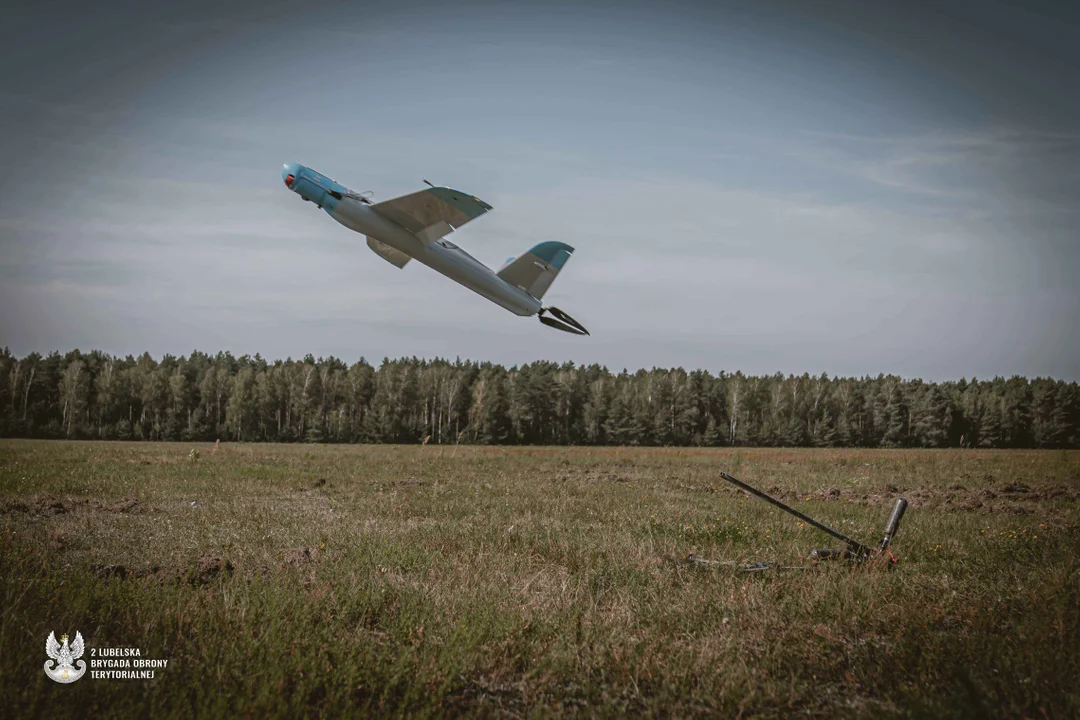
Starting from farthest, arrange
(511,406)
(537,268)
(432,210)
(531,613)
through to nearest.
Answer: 1. (511,406)
2. (537,268)
3. (432,210)
4. (531,613)

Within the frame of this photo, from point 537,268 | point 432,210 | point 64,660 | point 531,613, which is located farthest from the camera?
point 537,268

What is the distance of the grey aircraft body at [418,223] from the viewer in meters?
8.69

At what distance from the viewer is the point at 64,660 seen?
184 inches

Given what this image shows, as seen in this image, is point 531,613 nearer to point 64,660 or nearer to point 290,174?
point 64,660

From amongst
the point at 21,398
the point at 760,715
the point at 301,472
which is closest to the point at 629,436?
the point at 301,472

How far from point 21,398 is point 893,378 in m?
113

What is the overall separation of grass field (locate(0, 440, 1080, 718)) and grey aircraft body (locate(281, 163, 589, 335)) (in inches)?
156

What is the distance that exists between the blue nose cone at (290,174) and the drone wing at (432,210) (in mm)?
1337

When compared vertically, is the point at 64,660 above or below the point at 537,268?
below

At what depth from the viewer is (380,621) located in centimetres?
598

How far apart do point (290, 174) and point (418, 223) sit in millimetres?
2121

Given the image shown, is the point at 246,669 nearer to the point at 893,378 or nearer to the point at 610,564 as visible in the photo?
the point at 610,564

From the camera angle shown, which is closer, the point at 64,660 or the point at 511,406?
the point at 64,660

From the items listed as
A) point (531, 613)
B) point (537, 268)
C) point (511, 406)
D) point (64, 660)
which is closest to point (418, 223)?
point (537, 268)
